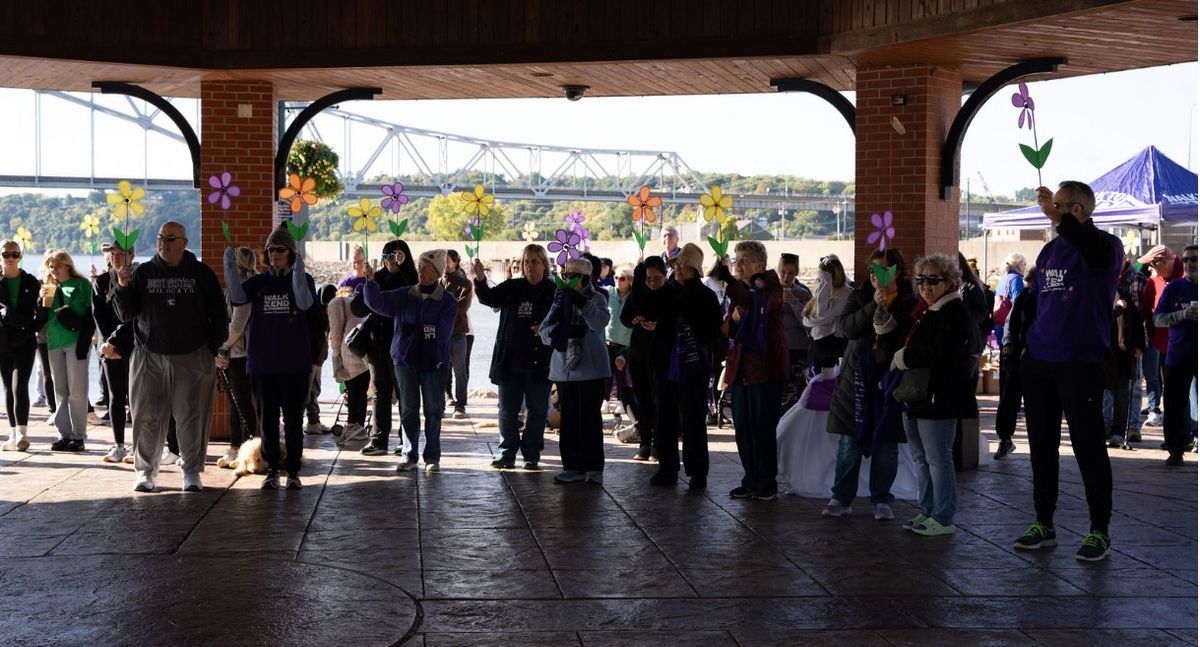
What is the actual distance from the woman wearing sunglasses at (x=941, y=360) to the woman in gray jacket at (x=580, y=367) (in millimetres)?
2511

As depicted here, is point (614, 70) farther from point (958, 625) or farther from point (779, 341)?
point (958, 625)

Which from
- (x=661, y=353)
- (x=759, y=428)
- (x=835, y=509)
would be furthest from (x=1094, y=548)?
(x=661, y=353)

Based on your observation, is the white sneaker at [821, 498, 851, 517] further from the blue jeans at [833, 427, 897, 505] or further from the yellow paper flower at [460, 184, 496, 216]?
the yellow paper flower at [460, 184, 496, 216]

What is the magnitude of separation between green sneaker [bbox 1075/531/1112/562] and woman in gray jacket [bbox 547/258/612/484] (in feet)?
11.1

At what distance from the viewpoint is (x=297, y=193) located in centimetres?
1111

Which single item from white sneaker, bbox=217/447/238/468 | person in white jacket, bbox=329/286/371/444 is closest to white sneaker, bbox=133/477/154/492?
white sneaker, bbox=217/447/238/468

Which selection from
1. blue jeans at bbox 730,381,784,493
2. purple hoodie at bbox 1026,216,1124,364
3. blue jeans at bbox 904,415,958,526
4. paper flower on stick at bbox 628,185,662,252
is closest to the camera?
purple hoodie at bbox 1026,216,1124,364

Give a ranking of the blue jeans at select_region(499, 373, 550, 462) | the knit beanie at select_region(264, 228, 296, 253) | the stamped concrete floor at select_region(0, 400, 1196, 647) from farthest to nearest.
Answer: the blue jeans at select_region(499, 373, 550, 462) < the knit beanie at select_region(264, 228, 296, 253) < the stamped concrete floor at select_region(0, 400, 1196, 647)

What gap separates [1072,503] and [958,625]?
10.7 ft

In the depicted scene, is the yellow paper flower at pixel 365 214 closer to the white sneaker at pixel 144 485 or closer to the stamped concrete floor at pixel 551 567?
the stamped concrete floor at pixel 551 567

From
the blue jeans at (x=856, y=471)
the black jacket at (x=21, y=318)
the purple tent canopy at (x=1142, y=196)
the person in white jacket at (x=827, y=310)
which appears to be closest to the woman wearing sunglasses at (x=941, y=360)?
the blue jeans at (x=856, y=471)

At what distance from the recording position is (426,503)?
816 cm

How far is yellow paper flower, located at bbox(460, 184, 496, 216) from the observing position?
11867 mm

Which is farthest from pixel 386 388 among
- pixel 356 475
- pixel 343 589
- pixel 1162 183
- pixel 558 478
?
pixel 1162 183
